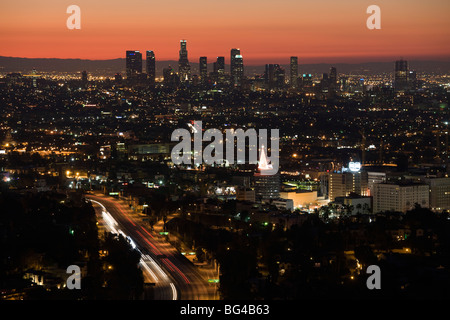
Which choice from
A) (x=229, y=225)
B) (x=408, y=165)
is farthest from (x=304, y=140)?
(x=229, y=225)

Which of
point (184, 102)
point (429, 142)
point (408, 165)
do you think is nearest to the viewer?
point (408, 165)

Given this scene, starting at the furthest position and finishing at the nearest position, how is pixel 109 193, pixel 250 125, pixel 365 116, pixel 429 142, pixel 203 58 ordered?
1. pixel 203 58
2. pixel 365 116
3. pixel 250 125
4. pixel 429 142
5. pixel 109 193

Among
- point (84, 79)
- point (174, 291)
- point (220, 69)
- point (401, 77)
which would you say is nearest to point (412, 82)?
point (401, 77)

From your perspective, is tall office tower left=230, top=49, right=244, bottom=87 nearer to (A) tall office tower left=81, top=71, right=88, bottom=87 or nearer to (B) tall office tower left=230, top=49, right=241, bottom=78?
(B) tall office tower left=230, top=49, right=241, bottom=78

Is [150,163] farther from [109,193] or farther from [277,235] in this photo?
[277,235]

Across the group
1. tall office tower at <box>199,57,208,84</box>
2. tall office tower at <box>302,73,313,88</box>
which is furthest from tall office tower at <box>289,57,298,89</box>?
tall office tower at <box>199,57,208,84</box>

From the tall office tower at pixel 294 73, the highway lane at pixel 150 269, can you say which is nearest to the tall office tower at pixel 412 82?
the tall office tower at pixel 294 73
